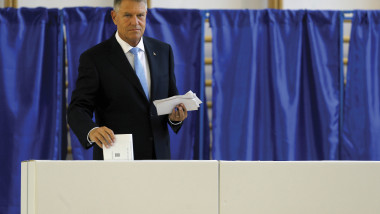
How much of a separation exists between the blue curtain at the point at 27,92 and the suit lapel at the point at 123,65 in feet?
5.83

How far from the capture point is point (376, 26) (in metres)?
3.75

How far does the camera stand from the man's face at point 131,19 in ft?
6.33

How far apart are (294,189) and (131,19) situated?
108 cm

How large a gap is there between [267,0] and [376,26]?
0.90 meters

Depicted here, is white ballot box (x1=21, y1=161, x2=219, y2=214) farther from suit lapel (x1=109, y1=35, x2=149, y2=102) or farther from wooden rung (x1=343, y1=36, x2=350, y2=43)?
wooden rung (x1=343, y1=36, x2=350, y2=43)

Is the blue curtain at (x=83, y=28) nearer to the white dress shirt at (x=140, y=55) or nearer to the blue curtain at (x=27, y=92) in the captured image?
the blue curtain at (x=27, y=92)

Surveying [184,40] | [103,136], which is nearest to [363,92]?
[184,40]

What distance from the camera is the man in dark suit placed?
1.92 meters

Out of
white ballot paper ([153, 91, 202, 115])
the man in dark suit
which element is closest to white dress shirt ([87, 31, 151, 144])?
the man in dark suit

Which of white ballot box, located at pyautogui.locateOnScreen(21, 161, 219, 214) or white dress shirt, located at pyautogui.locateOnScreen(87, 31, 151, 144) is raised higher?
white dress shirt, located at pyautogui.locateOnScreen(87, 31, 151, 144)

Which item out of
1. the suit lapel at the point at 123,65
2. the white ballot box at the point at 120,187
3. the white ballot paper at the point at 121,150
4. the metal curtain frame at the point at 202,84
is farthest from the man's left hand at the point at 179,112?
the metal curtain frame at the point at 202,84

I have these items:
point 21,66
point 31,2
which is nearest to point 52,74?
point 21,66

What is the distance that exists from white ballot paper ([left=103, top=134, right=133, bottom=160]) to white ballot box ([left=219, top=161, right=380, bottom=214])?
36 cm

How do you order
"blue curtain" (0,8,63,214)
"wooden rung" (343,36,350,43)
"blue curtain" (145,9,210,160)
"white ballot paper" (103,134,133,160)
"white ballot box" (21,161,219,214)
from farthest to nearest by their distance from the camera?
"wooden rung" (343,36,350,43) → "blue curtain" (145,9,210,160) → "blue curtain" (0,8,63,214) → "white ballot paper" (103,134,133,160) → "white ballot box" (21,161,219,214)
